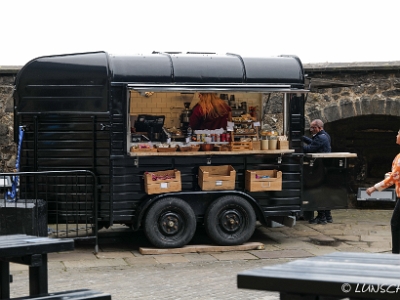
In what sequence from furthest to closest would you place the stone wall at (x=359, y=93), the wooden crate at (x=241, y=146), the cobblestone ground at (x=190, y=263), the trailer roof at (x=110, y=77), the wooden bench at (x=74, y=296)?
the stone wall at (x=359, y=93) → the wooden crate at (x=241, y=146) → the trailer roof at (x=110, y=77) → the cobblestone ground at (x=190, y=263) → the wooden bench at (x=74, y=296)

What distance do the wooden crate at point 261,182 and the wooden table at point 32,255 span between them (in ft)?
20.0

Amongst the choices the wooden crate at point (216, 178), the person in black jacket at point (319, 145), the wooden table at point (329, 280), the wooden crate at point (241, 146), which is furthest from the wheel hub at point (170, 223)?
the wooden table at point (329, 280)

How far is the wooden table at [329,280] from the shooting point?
14.9 feet

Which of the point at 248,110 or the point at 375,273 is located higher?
the point at 248,110

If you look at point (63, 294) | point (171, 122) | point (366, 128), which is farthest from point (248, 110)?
point (63, 294)

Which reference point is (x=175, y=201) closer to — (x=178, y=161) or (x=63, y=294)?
(x=178, y=161)

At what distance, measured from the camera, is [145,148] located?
12117 millimetres

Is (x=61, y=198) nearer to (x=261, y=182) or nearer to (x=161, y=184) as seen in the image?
(x=161, y=184)

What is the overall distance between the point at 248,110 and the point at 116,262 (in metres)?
3.74

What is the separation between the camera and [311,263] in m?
5.30

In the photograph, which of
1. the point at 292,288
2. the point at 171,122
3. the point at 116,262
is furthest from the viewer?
the point at 171,122

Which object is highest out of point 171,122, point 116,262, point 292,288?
point 171,122

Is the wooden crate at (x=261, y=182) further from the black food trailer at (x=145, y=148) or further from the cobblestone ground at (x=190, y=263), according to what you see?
the cobblestone ground at (x=190, y=263)

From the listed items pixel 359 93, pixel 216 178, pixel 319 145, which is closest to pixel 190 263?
pixel 216 178
